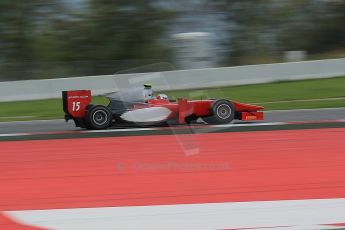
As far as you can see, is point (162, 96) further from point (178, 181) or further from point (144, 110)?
point (178, 181)

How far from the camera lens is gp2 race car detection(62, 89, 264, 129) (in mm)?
10547

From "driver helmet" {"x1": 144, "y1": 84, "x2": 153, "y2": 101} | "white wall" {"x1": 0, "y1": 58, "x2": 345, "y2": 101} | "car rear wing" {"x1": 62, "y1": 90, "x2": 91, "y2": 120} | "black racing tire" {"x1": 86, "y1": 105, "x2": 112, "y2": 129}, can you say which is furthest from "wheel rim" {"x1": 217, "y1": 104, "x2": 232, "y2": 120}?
"white wall" {"x1": 0, "y1": 58, "x2": 345, "y2": 101}

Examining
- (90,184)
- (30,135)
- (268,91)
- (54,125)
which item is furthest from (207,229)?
(268,91)

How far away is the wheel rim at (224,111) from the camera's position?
36.3ft

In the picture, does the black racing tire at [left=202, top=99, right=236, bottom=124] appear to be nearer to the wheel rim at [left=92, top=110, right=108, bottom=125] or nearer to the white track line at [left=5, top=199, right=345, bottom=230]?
the wheel rim at [left=92, top=110, right=108, bottom=125]

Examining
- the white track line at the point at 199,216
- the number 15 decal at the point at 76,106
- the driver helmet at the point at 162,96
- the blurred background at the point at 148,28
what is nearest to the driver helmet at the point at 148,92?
the driver helmet at the point at 162,96

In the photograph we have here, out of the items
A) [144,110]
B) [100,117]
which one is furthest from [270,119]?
[100,117]

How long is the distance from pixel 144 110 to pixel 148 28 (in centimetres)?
1819

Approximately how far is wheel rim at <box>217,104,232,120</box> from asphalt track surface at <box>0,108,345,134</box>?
107 centimetres

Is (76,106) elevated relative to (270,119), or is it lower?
elevated

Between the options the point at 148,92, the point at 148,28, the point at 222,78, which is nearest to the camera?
the point at 148,92

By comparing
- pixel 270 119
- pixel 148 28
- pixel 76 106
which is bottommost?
pixel 270 119

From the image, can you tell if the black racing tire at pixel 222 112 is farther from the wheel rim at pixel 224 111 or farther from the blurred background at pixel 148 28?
the blurred background at pixel 148 28

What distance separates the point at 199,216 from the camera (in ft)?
16.7
